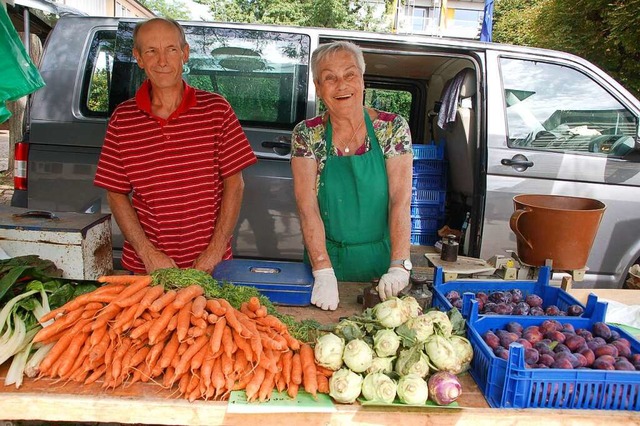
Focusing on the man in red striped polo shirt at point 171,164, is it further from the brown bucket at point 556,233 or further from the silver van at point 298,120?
the brown bucket at point 556,233

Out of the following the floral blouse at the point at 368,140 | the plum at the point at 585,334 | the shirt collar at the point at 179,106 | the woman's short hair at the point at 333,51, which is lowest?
the plum at the point at 585,334

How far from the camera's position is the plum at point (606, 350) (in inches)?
65.7

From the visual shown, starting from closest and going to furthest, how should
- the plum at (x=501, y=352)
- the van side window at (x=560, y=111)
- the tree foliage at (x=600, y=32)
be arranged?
the plum at (x=501, y=352) < the van side window at (x=560, y=111) < the tree foliage at (x=600, y=32)

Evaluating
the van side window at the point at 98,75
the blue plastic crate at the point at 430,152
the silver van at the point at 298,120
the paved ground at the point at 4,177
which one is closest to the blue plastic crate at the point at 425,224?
the blue plastic crate at the point at 430,152

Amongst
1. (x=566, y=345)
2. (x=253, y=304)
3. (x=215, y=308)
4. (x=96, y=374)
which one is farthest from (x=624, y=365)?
(x=96, y=374)

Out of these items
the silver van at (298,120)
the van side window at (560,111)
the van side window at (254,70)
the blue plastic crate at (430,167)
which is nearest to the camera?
the silver van at (298,120)

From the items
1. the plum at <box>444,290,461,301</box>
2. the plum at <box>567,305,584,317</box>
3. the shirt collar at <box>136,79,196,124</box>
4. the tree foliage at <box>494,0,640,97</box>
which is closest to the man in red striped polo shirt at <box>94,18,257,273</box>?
the shirt collar at <box>136,79,196,124</box>

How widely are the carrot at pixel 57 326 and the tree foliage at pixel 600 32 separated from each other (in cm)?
826

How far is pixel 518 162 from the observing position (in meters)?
4.08

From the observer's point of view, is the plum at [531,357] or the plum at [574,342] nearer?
the plum at [531,357]

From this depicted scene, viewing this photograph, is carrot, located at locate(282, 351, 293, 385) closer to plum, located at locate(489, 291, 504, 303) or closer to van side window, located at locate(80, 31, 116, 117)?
plum, located at locate(489, 291, 504, 303)

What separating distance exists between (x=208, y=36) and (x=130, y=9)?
96.2ft

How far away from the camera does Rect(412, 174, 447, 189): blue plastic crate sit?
5492 mm

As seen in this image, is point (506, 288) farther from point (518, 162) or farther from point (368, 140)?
point (518, 162)
